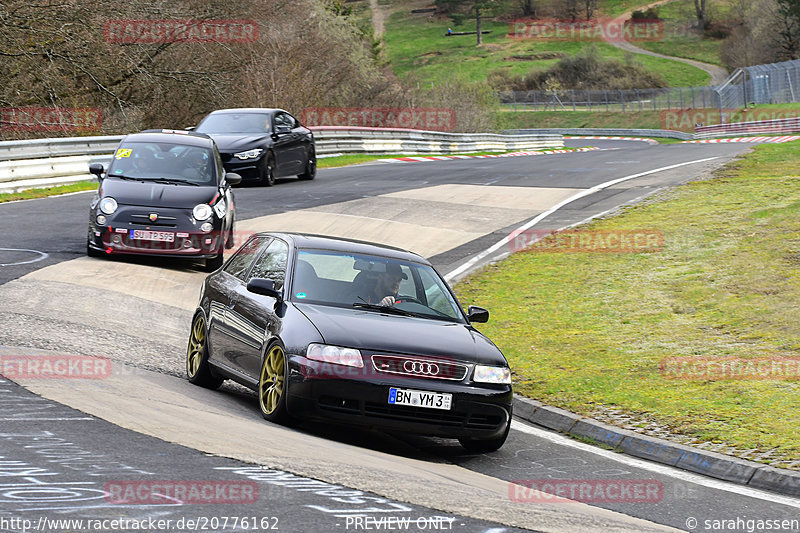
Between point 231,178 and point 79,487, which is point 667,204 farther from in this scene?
point 79,487

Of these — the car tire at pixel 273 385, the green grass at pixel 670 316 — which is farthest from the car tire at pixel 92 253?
the car tire at pixel 273 385

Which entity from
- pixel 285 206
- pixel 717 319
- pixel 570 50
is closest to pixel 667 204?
pixel 285 206

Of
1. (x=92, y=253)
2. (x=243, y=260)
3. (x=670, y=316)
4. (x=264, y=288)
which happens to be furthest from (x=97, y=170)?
(x=670, y=316)

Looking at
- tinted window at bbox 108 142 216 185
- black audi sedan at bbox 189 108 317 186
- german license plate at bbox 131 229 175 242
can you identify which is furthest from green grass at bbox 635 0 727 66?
german license plate at bbox 131 229 175 242

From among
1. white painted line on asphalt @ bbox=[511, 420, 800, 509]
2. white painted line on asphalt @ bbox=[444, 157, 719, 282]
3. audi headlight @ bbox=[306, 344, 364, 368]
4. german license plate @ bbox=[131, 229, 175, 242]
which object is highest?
german license plate @ bbox=[131, 229, 175, 242]

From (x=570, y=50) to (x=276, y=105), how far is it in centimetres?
10034

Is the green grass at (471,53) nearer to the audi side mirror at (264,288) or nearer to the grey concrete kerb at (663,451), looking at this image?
the grey concrete kerb at (663,451)

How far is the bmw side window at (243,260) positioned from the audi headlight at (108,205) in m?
5.19

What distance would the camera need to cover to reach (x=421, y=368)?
8039mm

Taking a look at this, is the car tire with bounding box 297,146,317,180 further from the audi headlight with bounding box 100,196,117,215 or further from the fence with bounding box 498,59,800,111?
the fence with bounding box 498,59,800,111

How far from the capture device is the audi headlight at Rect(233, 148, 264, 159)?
25942mm

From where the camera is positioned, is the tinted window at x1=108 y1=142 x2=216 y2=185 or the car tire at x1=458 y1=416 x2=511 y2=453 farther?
the tinted window at x1=108 y1=142 x2=216 y2=185

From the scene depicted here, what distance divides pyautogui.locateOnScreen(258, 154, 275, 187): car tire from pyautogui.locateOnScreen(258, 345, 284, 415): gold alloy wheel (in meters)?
18.1

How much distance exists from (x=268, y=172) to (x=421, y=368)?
19048mm
